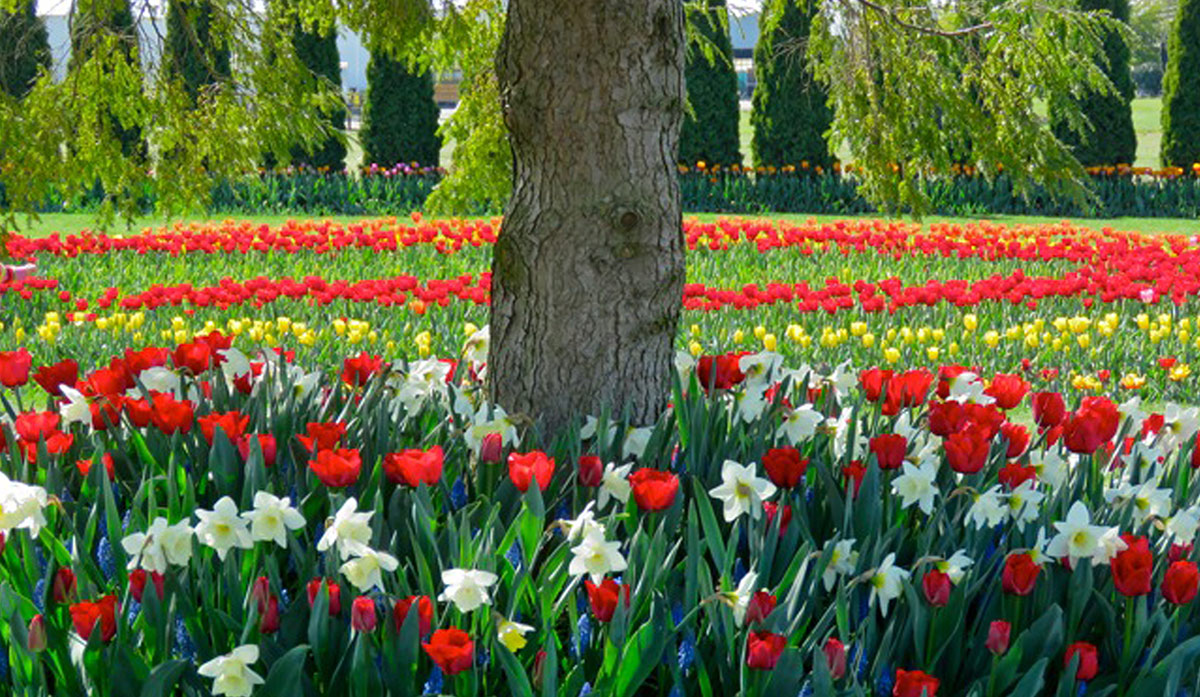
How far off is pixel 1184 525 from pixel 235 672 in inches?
59.1

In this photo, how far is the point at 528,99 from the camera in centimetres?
299

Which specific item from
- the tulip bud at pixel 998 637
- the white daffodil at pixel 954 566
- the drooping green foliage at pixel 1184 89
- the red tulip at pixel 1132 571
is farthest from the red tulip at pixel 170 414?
the drooping green foliage at pixel 1184 89

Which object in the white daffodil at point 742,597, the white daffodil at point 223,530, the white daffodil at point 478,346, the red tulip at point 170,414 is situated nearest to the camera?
the white daffodil at point 742,597

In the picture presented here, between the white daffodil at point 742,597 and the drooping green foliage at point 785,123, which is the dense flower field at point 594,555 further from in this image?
the drooping green foliage at point 785,123

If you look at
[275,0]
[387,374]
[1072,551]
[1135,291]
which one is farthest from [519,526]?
[1135,291]

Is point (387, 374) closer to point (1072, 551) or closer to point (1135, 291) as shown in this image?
point (1072, 551)

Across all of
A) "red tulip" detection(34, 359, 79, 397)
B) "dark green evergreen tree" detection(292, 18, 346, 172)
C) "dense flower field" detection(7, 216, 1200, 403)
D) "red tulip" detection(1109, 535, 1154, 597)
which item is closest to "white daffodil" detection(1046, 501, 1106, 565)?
"red tulip" detection(1109, 535, 1154, 597)

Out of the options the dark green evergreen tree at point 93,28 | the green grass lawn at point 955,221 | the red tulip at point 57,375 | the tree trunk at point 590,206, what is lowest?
the green grass lawn at point 955,221

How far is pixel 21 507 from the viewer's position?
210cm

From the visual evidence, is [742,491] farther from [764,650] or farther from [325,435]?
[325,435]

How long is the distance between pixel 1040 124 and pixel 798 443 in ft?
4.01

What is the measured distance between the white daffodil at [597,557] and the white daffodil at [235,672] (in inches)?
17.8

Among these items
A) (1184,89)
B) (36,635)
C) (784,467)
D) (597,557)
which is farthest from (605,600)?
(1184,89)

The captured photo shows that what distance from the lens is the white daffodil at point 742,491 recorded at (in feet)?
7.34
